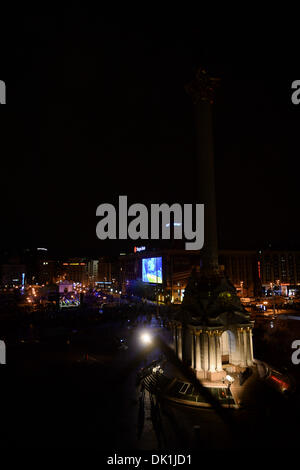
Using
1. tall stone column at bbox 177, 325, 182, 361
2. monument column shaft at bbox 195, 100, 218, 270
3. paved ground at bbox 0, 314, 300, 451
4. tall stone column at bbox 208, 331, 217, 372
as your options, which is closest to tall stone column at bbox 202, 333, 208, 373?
tall stone column at bbox 208, 331, 217, 372

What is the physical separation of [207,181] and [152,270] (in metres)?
63.1

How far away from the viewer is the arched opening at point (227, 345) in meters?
25.6

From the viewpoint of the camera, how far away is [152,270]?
88562mm

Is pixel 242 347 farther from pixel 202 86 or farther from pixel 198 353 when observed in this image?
pixel 202 86

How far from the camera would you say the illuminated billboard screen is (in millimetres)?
84244

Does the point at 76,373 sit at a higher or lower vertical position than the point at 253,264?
lower

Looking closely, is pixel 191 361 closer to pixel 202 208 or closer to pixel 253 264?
pixel 202 208

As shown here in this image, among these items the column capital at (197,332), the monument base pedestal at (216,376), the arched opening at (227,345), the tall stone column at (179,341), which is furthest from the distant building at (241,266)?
the monument base pedestal at (216,376)

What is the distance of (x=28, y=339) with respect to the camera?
121ft

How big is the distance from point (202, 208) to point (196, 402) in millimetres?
15767

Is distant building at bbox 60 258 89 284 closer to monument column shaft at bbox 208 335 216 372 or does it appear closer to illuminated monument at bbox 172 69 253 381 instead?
illuminated monument at bbox 172 69 253 381

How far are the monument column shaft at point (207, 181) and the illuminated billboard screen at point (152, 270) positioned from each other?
2241 inches

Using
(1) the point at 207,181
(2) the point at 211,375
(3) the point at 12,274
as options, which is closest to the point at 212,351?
(2) the point at 211,375
